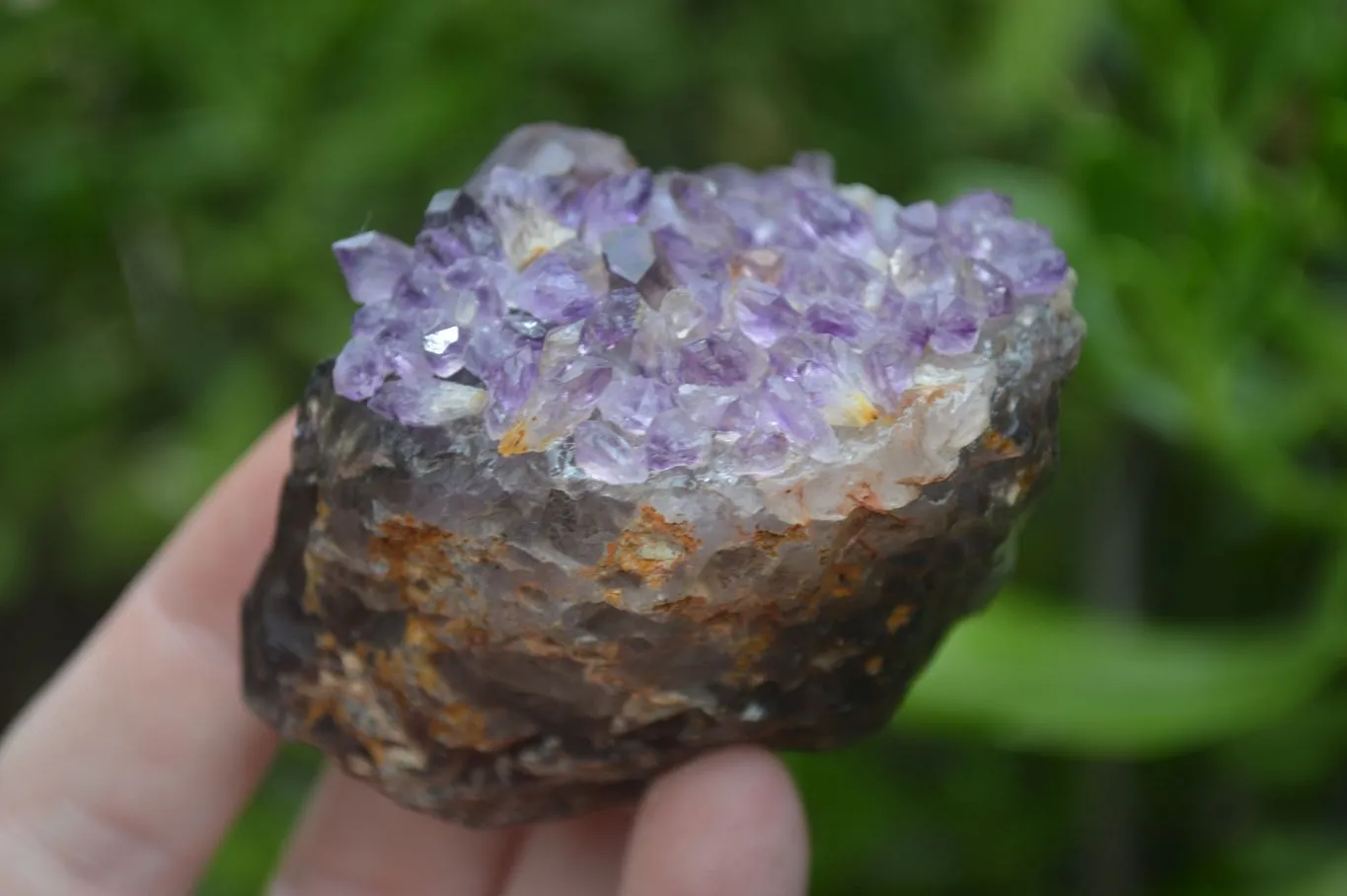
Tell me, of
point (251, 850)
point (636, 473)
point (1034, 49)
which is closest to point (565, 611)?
point (636, 473)

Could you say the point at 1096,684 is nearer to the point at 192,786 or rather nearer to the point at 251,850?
the point at 192,786

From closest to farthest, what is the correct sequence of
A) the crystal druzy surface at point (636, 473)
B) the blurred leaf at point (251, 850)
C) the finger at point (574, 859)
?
the crystal druzy surface at point (636, 473) → the finger at point (574, 859) → the blurred leaf at point (251, 850)

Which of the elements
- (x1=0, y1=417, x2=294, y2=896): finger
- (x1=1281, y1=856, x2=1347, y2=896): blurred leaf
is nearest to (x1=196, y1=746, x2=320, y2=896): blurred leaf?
(x1=0, y1=417, x2=294, y2=896): finger

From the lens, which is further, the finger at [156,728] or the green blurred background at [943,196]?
the green blurred background at [943,196]

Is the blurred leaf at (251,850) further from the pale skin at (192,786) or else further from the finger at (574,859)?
the finger at (574,859)

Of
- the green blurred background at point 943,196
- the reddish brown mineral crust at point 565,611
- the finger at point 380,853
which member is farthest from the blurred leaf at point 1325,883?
the finger at point 380,853

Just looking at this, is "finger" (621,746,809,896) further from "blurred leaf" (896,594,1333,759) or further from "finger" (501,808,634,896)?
"blurred leaf" (896,594,1333,759)

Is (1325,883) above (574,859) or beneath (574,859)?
beneath
